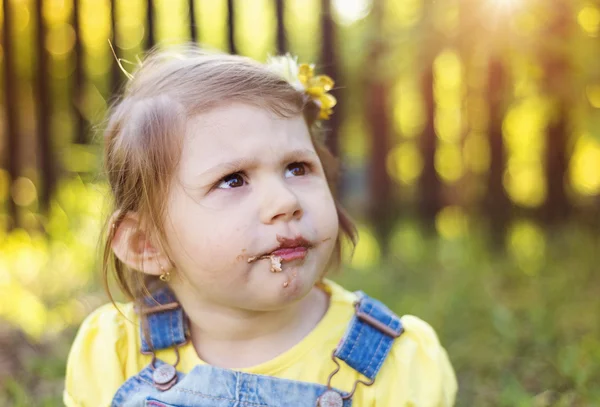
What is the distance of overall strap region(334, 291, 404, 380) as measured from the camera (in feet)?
5.20

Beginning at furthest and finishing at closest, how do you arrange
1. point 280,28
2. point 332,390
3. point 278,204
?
point 280,28, point 332,390, point 278,204

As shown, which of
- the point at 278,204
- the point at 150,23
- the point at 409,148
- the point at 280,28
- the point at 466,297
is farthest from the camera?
the point at 409,148

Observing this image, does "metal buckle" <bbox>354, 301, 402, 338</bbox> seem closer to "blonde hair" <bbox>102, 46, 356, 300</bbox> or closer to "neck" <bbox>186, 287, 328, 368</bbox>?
"neck" <bbox>186, 287, 328, 368</bbox>

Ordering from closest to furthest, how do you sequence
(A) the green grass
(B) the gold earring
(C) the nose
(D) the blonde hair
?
(C) the nose → (D) the blonde hair → (B) the gold earring → (A) the green grass

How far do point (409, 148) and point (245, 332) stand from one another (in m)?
2.55

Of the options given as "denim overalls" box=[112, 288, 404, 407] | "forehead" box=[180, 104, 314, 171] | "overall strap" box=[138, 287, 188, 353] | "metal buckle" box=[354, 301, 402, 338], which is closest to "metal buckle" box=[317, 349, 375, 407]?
"denim overalls" box=[112, 288, 404, 407]

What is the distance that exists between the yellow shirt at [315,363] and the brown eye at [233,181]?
15.5 inches

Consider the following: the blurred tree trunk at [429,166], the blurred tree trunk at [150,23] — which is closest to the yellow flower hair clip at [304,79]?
the blurred tree trunk at [429,166]

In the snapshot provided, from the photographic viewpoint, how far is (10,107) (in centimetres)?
402

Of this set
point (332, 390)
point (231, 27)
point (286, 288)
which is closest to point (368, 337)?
point (332, 390)

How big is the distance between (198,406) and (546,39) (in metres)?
1.83

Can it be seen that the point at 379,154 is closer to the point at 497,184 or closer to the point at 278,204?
the point at 497,184

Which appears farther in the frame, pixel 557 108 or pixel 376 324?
pixel 557 108

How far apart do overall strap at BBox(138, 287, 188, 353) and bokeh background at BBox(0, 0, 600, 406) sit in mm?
731
